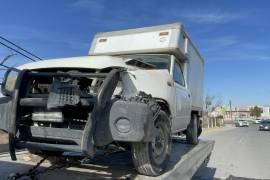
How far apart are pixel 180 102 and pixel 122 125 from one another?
277 cm

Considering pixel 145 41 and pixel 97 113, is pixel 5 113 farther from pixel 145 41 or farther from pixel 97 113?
pixel 145 41

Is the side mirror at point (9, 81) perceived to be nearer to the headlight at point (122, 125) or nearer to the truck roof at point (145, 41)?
the headlight at point (122, 125)

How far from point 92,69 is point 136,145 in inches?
40.3

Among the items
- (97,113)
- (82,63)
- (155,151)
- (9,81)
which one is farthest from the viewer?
(155,151)

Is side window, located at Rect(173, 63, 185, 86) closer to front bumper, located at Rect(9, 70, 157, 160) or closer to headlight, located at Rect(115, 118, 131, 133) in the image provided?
front bumper, located at Rect(9, 70, 157, 160)

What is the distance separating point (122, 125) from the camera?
3924 millimetres

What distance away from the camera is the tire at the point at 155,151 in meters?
4.34

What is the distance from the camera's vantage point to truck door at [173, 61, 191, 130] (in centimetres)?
627

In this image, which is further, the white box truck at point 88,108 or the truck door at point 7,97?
the truck door at point 7,97

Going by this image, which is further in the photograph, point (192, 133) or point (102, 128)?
point (192, 133)

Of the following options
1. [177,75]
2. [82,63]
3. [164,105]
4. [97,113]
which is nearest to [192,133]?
[177,75]

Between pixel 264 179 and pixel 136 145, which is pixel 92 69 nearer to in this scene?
pixel 136 145

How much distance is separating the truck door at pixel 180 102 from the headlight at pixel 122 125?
7.70 feet

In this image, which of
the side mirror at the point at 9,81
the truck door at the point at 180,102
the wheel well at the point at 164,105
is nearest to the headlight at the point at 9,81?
the side mirror at the point at 9,81
